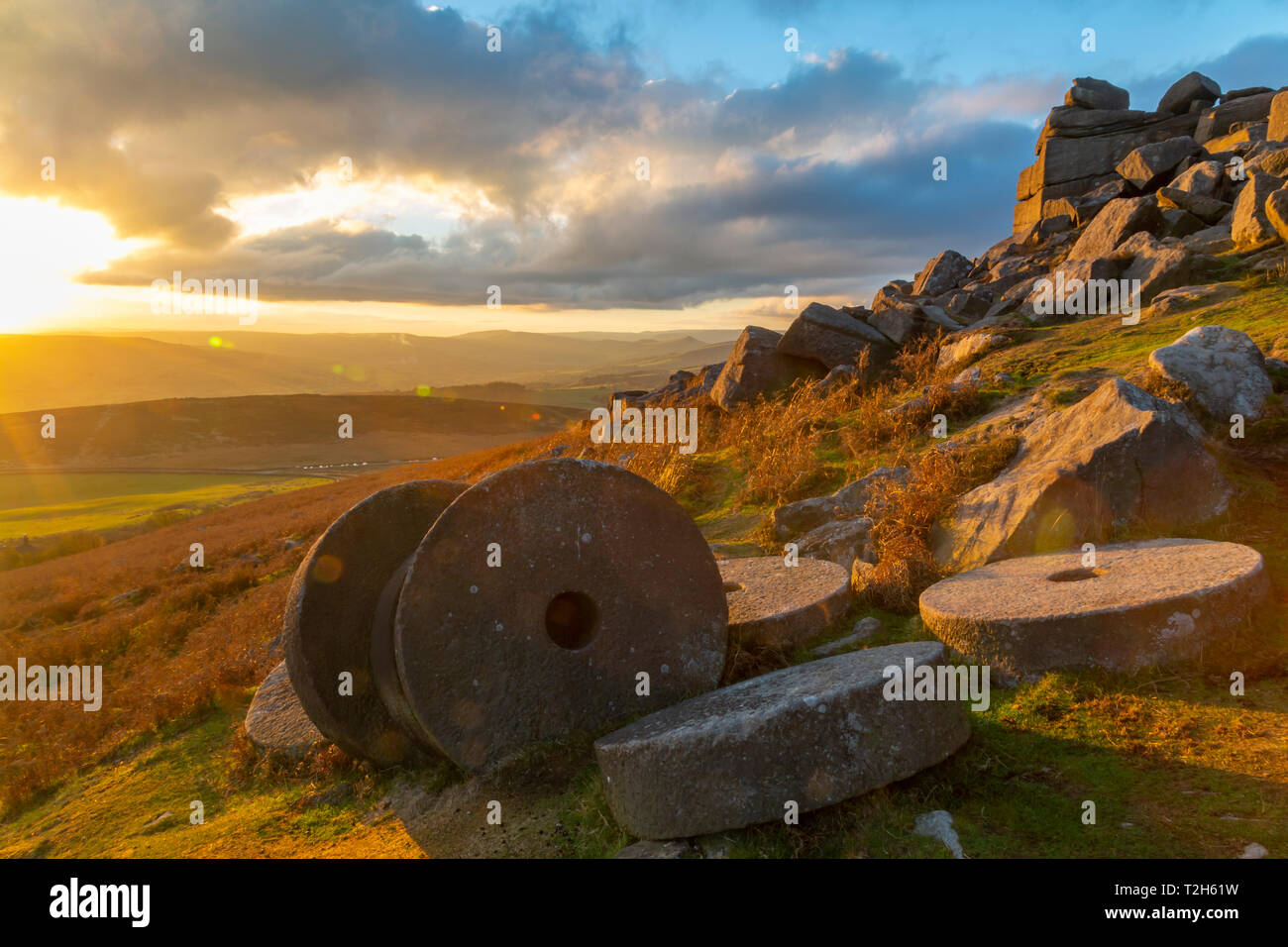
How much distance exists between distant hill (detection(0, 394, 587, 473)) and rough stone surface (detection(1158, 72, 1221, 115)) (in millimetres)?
53840

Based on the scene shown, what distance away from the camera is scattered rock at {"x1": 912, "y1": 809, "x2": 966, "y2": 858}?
3570mm

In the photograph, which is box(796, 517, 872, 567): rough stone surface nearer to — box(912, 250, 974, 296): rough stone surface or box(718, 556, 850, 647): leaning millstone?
box(718, 556, 850, 647): leaning millstone

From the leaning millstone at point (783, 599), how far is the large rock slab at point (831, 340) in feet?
27.7

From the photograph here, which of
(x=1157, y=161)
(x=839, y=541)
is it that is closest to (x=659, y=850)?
(x=839, y=541)

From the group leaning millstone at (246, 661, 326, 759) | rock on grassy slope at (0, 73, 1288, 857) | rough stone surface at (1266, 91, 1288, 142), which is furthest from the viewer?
rough stone surface at (1266, 91, 1288, 142)

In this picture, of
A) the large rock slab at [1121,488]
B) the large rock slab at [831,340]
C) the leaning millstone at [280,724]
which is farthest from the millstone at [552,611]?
the large rock slab at [831,340]

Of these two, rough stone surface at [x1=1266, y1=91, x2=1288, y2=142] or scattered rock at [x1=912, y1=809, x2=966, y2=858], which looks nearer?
scattered rock at [x1=912, y1=809, x2=966, y2=858]

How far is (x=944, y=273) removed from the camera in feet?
84.4

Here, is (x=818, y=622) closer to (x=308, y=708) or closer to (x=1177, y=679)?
(x=1177, y=679)

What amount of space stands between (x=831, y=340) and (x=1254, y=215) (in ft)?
28.6

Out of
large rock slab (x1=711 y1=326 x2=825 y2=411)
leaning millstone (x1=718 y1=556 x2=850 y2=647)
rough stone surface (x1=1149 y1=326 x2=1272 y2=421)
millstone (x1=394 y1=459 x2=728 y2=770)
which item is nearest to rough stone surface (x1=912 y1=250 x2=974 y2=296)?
large rock slab (x1=711 y1=326 x2=825 y2=411)

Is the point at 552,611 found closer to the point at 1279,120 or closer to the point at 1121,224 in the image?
the point at 1121,224

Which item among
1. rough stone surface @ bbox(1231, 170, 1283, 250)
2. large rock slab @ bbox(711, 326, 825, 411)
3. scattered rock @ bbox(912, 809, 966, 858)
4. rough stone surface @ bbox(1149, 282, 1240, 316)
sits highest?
rough stone surface @ bbox(1231, 170, 1283, 250)
